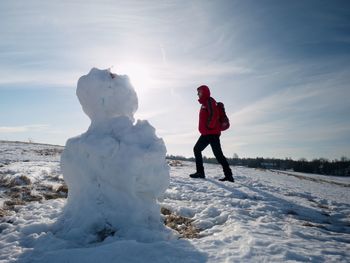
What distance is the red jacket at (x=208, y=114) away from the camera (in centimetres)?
987

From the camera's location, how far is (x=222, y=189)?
8.90 metres

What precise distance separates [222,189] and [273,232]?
3.65 meters

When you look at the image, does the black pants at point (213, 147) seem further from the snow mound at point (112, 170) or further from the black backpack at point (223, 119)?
the snow mound at point (112, 170)

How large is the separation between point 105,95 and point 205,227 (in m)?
2.83

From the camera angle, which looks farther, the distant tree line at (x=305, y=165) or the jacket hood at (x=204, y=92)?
the distant tree line at (x=305, y=165)

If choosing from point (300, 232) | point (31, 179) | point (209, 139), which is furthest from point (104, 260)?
point (209, 139)

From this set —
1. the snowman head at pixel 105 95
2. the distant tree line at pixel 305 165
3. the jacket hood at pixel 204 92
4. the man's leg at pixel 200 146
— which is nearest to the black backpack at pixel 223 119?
the jacket hood at pixel 204 92

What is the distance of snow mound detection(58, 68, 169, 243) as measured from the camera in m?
5.04

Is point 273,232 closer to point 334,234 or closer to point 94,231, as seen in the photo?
point 334,234

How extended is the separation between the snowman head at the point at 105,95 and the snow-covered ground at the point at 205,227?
1.97 meters

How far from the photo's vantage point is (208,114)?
9.88 metres

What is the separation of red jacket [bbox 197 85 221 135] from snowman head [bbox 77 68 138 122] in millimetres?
4236

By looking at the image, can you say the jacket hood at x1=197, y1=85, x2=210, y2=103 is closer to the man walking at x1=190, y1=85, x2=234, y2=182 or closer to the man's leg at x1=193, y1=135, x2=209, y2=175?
the man walking at x1=190, y1=85, x2=234, y2=182

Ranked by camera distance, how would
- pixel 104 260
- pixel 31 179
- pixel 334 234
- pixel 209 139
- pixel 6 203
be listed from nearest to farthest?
1. pixel 104 260
2. pixel 334 234
3. pixel 6 203
4. pixel 31 179
5. pixel 209 139
